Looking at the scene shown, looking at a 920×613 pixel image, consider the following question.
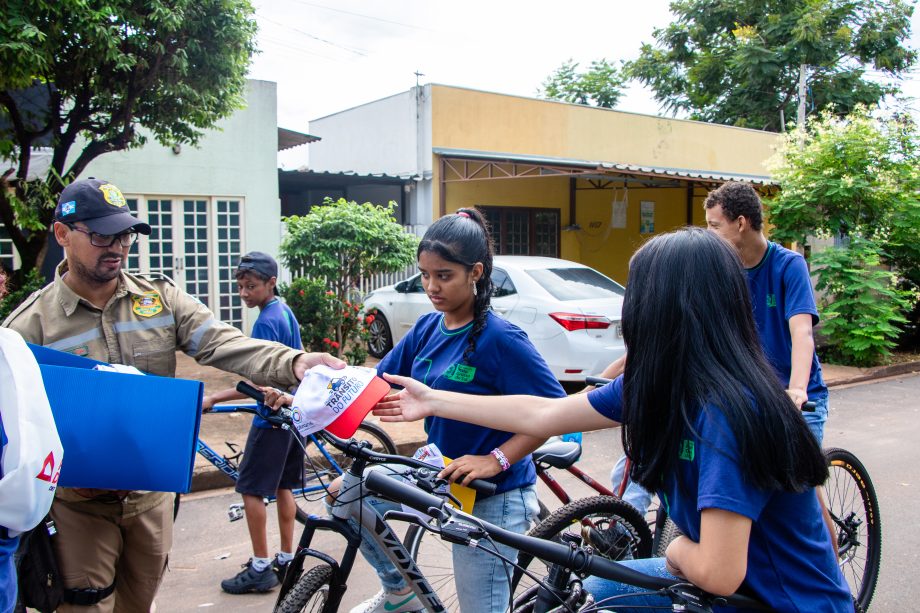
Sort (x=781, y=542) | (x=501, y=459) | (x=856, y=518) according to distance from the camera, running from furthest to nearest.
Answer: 1. (x=856, y=518)
2. (x=501, y=459)
3. (x=781, y=542)

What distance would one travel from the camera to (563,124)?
623 inches

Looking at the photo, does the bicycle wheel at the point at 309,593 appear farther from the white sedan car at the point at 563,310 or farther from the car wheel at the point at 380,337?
the car wheel at the point at 380,337

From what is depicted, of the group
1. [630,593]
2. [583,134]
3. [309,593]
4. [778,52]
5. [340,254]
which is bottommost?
[309,593]

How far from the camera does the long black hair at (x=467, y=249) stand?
104 inches

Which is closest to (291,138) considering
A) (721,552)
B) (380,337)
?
(380,337)

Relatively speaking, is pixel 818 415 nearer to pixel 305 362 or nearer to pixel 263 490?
pixel 305 362

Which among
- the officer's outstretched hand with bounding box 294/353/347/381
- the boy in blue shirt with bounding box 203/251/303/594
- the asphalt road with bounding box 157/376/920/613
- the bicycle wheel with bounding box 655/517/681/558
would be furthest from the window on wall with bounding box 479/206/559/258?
the officer's outstretched hand with bounding box 294/353/347/381

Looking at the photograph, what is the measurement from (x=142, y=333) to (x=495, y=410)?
138 centimetres

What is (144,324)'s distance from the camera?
9.10 feet

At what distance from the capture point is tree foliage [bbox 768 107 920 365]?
1084cm

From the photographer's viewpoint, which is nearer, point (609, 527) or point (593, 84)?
point (609, 527)

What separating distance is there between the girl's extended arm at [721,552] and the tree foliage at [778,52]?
2595cm

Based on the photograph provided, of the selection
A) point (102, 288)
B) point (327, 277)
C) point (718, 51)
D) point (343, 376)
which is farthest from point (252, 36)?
point (718, 51)

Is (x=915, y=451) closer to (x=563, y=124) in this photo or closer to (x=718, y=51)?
(x=563, y=124)
